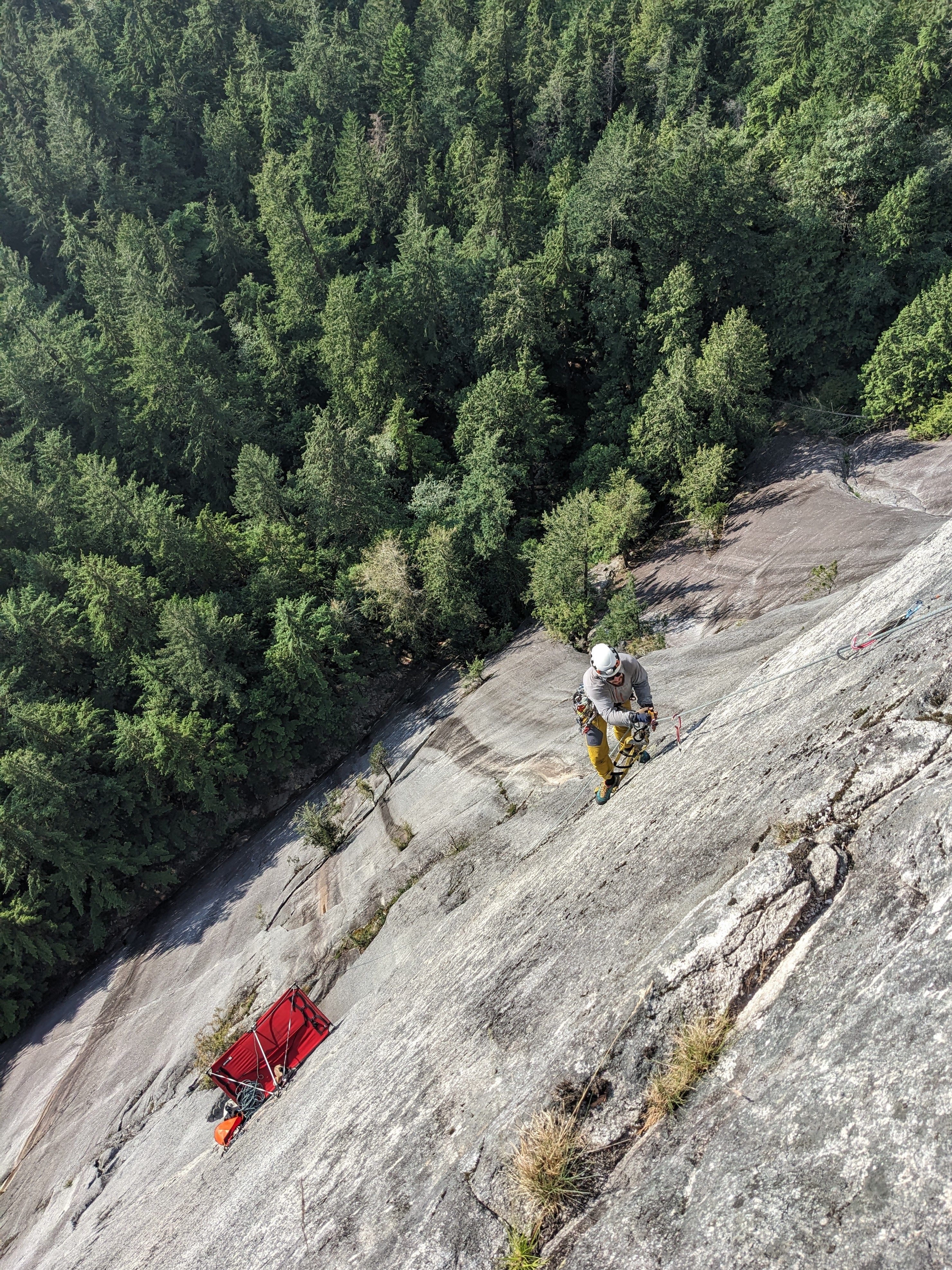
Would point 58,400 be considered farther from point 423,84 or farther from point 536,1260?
point 536,1260

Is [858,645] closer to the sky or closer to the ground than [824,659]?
closer to the sky

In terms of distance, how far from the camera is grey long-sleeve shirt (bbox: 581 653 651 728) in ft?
35.7

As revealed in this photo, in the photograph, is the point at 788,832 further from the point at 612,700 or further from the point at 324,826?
the point at 324,826

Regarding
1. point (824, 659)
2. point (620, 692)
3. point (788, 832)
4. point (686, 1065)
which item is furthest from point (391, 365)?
point (686, 1065)

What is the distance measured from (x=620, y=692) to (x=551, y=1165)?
643 cm

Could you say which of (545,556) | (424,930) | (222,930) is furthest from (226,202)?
(424,930)

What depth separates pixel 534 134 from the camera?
187 feet

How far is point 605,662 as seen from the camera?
→ 10477 mm

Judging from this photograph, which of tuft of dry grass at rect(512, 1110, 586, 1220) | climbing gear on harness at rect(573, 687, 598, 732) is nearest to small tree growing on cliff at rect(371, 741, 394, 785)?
climbing gear on harness at rect(573, 687, 598, 732)

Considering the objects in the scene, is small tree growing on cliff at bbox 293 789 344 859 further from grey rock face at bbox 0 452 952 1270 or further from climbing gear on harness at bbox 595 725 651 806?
climbing gear on harness at bbox 595 725 651 806

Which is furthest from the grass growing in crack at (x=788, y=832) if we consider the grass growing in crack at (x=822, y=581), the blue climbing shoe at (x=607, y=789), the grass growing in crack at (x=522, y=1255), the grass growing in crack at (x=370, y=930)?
the grass growing in crack at (x=822, y=581)

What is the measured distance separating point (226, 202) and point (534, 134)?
26.6m

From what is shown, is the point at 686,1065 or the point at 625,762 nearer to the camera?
the point at 686,1065

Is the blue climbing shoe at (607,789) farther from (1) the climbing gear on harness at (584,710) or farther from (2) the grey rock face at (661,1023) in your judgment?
(1) the climbing gear on harness at (584,710)
